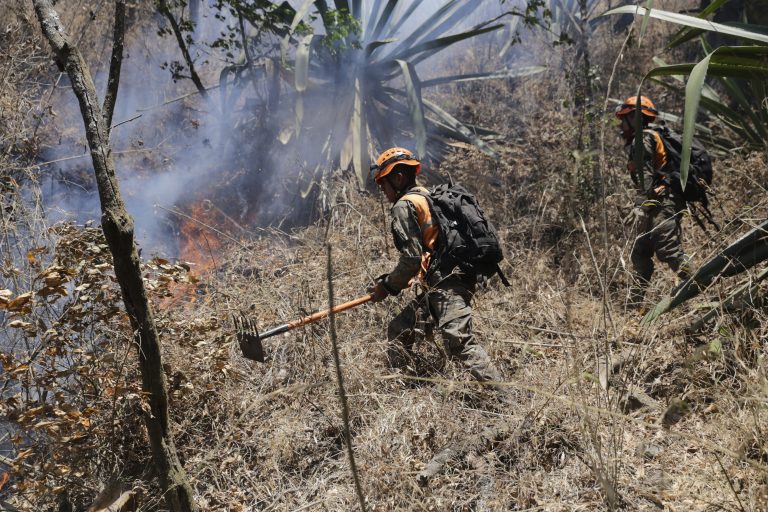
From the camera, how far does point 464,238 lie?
13.4 feet

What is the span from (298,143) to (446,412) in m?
4.85

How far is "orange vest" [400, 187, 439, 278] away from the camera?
406 centimetres

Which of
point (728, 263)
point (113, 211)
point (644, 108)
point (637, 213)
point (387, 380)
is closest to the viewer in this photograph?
point (113, 211)

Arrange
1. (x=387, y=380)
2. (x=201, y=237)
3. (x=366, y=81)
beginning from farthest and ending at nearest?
(x=366, y=81), (x=201, y=237), (x=387, y=380)

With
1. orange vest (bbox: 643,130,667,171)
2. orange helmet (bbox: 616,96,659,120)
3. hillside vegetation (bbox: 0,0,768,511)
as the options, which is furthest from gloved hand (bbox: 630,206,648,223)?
orange helmet (bbox: 616,96,659,120)

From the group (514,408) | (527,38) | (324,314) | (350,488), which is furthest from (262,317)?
(527,38)

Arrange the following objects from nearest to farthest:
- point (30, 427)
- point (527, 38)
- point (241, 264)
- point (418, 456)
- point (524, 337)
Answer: point (30, 427) < point (418, 456) < point (524, 337) < point (241, 264) < point (527, 38)

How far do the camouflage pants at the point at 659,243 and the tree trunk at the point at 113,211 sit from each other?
3421 mm

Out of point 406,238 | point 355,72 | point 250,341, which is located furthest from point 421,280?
point 355,72

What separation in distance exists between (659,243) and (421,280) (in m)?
2.09

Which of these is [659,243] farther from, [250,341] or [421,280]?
[250,341]

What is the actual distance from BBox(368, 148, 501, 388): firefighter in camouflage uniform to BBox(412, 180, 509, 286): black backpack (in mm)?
52

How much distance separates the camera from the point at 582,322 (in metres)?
4.74

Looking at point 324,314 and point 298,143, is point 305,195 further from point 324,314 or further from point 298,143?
point 324,314
